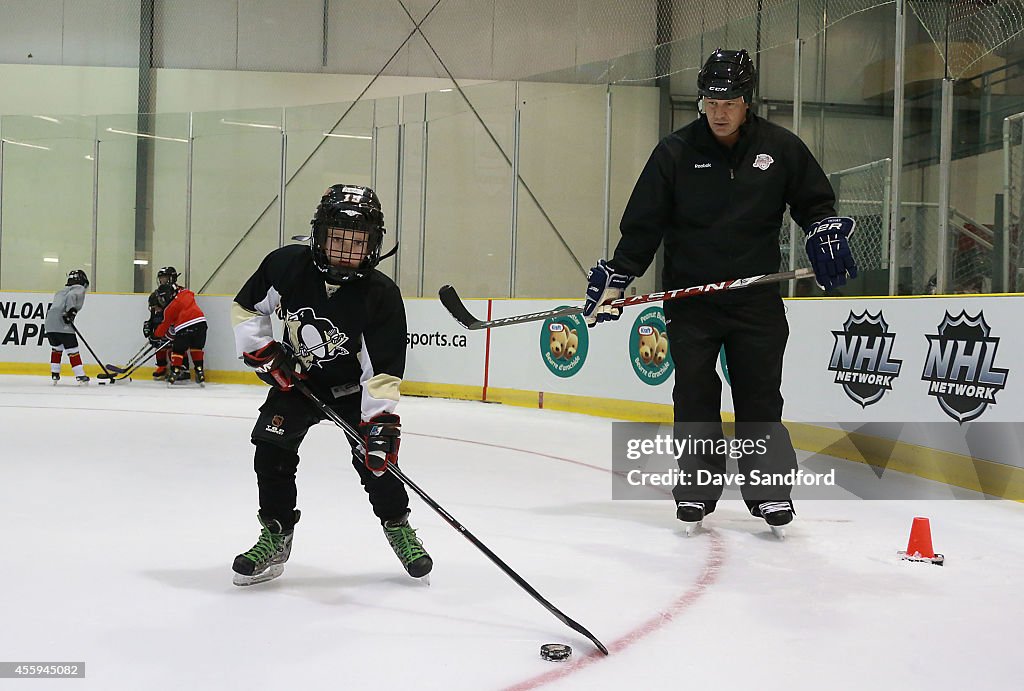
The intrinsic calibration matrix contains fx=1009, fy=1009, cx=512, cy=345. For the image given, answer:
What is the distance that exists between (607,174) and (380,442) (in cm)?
670

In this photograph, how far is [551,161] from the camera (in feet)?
30.8

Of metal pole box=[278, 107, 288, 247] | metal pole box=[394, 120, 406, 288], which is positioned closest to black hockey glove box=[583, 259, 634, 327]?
metal pole box=[394, 120, 406, 288]

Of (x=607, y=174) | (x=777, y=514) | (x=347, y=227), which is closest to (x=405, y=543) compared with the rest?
(x=347, y=227)

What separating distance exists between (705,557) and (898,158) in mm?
3296

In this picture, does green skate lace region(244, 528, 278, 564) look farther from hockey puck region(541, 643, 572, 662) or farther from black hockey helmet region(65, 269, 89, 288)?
black hockey helmet region(65, 269, 89, 288)

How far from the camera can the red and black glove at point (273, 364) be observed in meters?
2.46

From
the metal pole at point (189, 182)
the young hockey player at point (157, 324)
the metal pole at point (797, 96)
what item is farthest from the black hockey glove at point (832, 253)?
the metal pole at point (189, 182)

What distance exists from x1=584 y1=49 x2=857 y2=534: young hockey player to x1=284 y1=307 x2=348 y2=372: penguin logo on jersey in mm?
1344

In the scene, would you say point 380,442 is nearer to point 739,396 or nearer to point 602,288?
point 602,288

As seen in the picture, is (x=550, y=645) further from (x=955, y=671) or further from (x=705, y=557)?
(x=705, y=557)

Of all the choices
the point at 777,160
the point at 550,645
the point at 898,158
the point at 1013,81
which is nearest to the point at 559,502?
the point at 777,160

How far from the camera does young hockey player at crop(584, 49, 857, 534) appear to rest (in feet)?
10.9

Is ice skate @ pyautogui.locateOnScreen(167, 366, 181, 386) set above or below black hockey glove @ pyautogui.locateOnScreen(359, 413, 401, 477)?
below

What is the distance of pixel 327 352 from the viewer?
2518 mm
